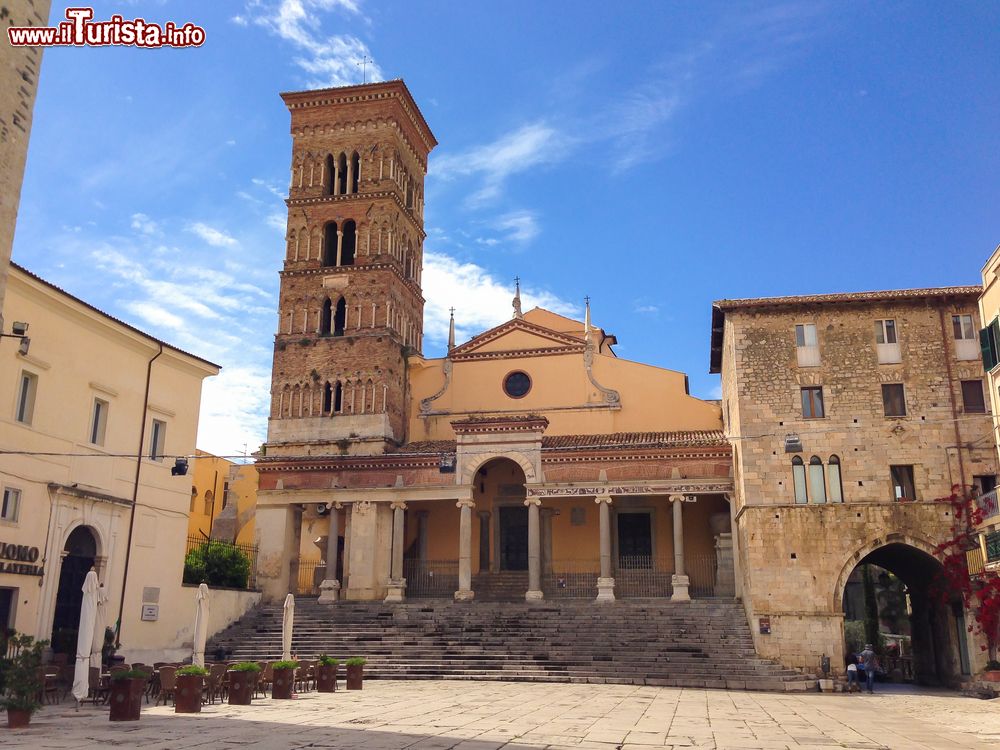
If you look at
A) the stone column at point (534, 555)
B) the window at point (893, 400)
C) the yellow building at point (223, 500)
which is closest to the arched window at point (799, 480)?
the window at point (893, 400)

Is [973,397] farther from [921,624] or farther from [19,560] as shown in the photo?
[19,560]

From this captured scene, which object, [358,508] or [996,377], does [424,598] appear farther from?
[996,377]

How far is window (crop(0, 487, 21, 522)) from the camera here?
19.8 m

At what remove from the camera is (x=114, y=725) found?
14.2 metres

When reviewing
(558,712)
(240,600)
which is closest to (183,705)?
(558,712)

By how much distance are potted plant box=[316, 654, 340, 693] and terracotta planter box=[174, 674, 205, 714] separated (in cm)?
447

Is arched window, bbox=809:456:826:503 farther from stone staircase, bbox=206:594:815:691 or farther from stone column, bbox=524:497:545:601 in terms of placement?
stone column, bbox=524:497:545:601

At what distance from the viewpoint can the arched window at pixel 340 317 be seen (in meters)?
38.3

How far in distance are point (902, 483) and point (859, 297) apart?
5648mm

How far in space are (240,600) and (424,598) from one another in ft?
20.7

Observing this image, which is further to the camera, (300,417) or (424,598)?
(300,417)

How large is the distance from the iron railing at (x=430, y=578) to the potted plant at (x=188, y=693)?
16.5 meters

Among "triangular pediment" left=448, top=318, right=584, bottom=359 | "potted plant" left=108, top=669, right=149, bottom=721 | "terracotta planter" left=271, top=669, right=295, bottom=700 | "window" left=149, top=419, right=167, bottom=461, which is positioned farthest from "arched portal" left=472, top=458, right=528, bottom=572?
"potted plant" left=108, top=669, right=149, bottom=721

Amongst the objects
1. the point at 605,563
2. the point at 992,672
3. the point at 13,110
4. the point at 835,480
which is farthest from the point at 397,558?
the point at 13,110
